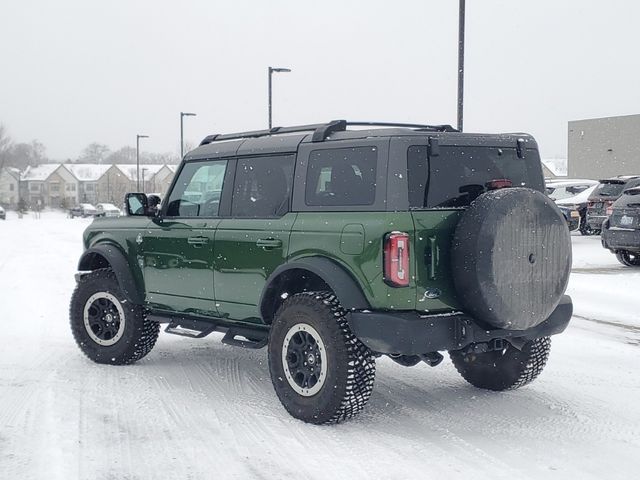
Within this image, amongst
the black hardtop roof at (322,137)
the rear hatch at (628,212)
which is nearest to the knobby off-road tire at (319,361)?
the black hardtop roof at (322,137)

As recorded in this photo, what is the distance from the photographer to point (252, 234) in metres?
5.90

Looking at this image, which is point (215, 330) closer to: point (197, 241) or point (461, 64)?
point (197, 241)

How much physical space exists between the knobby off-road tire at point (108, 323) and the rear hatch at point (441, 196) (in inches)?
122

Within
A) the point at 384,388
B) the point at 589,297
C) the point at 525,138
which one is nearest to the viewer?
the point at 525,138

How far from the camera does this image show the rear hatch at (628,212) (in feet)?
45.3

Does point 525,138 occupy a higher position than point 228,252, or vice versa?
point 525,138

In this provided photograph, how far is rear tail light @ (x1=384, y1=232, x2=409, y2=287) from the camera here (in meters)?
4.87

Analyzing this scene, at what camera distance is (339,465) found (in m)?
4.50

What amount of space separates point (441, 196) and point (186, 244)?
2.32m

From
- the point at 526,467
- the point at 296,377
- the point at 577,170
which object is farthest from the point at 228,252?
the point at 577,170

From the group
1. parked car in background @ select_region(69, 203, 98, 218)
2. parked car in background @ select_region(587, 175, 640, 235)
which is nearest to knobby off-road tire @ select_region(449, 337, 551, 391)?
parked car in background @ select_region(587, 175, 640, 235)

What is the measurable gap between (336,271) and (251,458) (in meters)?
1.29

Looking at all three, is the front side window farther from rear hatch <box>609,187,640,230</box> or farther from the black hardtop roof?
rear hatch <box>609,187,640,230</box>

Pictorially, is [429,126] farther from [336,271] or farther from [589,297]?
[589,297]
